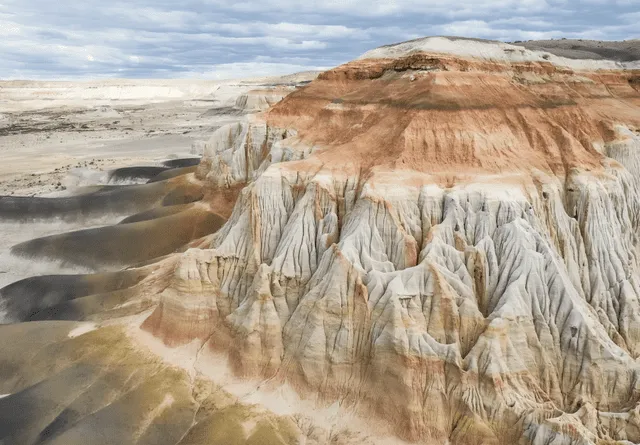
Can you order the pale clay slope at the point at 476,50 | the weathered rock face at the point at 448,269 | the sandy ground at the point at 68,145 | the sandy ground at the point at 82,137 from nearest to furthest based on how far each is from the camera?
the weathered rock face at the point at 448,269 < the pale clay slope at the point at 476,50 < the sandy ground at the point at 68,145 < the sandy ground at the point at 82,137

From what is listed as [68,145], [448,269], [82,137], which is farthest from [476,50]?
[82,137]

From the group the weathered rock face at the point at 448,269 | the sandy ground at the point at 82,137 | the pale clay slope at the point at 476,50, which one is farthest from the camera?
the sandy ground at the point at 82,137

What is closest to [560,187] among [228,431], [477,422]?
[477,422]

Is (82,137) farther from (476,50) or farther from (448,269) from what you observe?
(448,269)

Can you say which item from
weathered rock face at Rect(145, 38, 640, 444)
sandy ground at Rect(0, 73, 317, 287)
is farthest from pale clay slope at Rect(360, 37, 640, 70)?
sandy ground at Rect(0, 73, 317, 287)

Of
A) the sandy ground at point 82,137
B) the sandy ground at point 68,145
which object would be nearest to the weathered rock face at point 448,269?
the sandy ground at point 68,145

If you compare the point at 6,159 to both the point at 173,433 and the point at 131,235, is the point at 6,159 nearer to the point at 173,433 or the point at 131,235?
the point at 131,235

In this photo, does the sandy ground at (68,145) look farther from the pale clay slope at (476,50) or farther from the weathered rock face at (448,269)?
the pale clay slope at (476,50)

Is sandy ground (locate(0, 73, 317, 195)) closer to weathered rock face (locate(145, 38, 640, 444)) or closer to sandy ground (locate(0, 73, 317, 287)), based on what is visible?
sandy ground (locate(0, 73, 317, 287))

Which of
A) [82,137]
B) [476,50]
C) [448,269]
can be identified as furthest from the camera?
[82,137]
